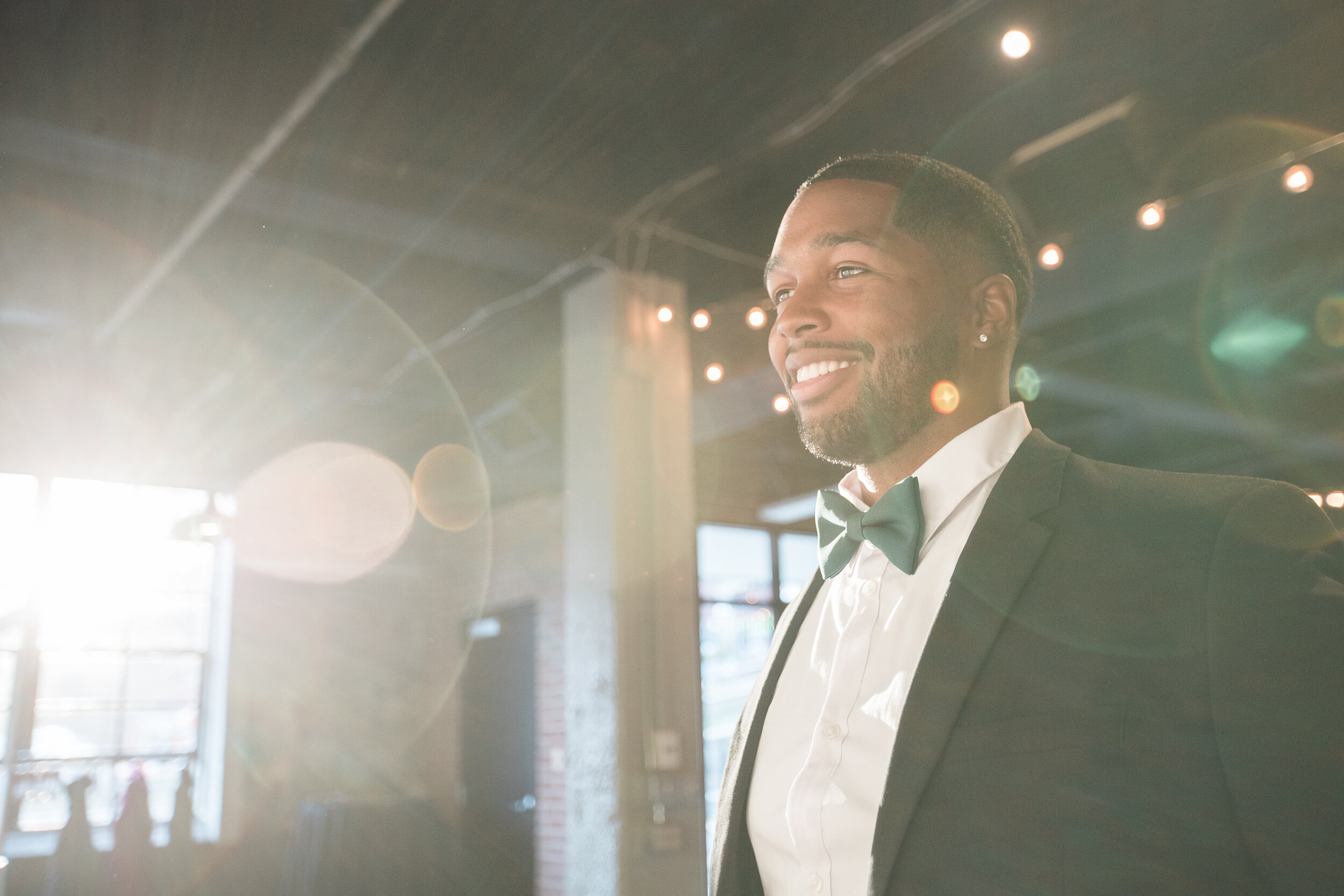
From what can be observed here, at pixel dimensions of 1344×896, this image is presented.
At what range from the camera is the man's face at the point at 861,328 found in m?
1.23

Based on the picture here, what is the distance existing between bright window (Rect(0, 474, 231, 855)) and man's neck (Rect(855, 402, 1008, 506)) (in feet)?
23.3

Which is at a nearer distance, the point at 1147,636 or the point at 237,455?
the point at 1147,636

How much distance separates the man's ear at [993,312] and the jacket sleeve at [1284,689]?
48 centimetres

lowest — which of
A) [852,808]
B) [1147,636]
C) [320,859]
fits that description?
[320,859]

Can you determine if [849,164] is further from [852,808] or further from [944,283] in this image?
[852,808]

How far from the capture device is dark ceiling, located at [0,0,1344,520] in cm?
310

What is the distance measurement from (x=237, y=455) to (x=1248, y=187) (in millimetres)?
7064

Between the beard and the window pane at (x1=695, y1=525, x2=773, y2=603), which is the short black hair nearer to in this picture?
the beard

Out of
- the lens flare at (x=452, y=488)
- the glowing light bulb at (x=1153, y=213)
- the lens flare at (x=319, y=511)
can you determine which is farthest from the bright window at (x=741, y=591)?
the glowing light bulb at (x=1153, y=213)

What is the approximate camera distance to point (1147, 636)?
0.87 m

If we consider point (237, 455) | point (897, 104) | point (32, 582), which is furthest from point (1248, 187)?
point (32, 582)

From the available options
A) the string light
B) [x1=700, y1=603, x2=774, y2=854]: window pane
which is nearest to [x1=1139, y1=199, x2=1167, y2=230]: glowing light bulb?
the string light

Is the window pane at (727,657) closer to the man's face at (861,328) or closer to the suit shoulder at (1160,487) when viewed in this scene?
the man's face at (861,328)

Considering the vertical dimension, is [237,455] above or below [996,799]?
above
